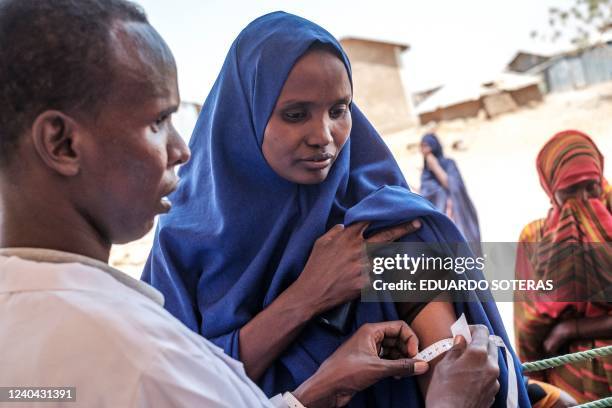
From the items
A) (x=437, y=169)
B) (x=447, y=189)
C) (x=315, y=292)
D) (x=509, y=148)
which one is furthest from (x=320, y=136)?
(x=509, y=148)

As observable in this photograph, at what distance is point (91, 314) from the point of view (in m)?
0.77

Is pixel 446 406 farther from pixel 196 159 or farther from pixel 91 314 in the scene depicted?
pixel 196 159

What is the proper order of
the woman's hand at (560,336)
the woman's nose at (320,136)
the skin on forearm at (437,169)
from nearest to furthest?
the woman's nose at (320,136)
the woman's hand at (560,336)
the skin on forearm at (437,169)

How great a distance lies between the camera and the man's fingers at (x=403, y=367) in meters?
1.36

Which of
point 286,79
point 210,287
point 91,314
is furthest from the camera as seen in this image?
point 210,287

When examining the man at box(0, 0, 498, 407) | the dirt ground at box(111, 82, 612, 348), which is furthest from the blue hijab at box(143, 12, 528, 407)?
the dirt ground at box(111, 82, 612, 348)

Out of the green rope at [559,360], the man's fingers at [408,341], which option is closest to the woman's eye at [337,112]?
the man's fingers at [408,341]

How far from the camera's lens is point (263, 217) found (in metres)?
1.67

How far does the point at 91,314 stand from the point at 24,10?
1.55 ft

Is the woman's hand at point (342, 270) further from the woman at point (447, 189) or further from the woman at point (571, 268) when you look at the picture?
the woman at point (447, 189)

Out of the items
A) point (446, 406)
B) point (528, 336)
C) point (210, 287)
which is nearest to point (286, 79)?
point (210, 287)

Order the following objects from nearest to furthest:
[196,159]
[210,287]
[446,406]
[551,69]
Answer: [446,406] < [210,287] < [196,159] < [551,69]

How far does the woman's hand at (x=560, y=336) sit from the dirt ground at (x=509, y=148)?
7.31 meters

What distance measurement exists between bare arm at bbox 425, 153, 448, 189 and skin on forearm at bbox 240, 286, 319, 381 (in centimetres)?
588
